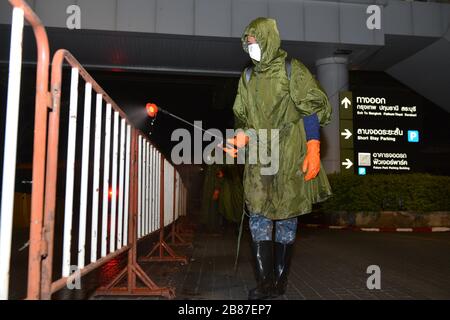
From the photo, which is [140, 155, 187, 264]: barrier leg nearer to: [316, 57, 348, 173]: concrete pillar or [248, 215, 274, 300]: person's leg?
[248, 215, 274, 300]: person's leg

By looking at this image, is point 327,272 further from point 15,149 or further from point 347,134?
point 347,134

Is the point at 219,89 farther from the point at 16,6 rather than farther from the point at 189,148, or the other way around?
the point at 16,6

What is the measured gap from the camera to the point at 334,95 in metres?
12.0

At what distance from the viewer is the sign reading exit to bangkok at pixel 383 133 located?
12.8 metres

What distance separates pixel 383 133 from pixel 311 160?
1031 cm

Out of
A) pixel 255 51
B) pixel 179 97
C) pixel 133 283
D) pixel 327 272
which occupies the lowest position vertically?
pixel 327 272

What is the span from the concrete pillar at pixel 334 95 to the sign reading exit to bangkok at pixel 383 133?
75cm

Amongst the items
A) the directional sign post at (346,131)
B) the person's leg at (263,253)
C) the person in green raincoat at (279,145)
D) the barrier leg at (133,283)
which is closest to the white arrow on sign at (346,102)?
the directional sign post at (346,131)

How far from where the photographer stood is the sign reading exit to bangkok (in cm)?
1276

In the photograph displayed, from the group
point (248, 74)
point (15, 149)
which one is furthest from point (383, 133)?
point (15, 149)

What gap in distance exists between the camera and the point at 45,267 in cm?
195

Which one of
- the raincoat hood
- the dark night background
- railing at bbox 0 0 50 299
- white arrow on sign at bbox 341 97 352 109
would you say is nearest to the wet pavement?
railing at bbox 0 0 50 299

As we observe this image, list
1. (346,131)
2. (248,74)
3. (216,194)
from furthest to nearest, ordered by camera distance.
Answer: (346,131), (216,194), (248,74)

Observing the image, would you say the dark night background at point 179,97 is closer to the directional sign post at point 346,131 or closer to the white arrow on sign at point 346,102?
the directional sign post at point 346,131
